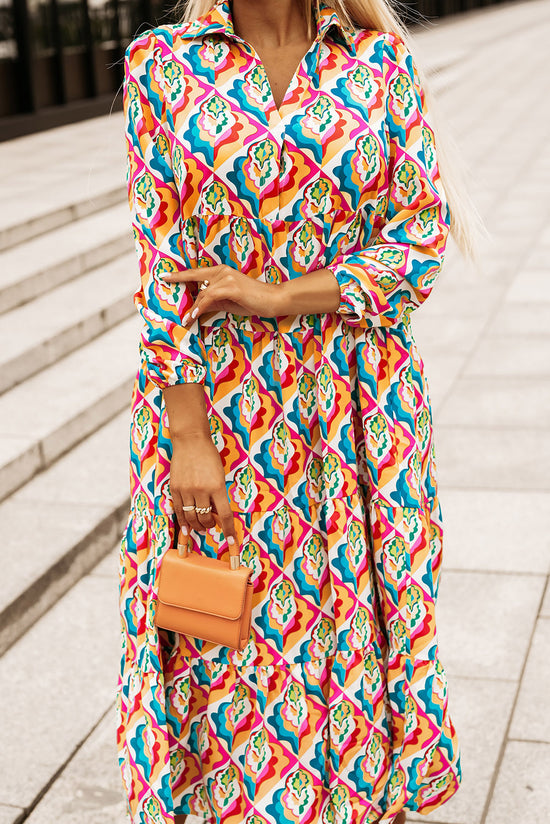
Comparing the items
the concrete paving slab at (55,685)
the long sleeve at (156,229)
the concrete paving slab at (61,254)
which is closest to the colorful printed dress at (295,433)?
the long sleeve at (156,229)

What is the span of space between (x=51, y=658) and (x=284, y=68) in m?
2.13

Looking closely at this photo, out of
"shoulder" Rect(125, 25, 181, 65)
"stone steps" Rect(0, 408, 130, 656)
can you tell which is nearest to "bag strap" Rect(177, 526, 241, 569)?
"shoulder" Rect(125, 25, 181, 65)

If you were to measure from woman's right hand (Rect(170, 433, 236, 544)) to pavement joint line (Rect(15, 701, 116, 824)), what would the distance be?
3.86 ft

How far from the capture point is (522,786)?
2617 mm

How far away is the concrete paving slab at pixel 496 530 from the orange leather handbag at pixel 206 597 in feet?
6.59

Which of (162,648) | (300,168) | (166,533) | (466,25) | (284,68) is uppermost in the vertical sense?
(284,68)

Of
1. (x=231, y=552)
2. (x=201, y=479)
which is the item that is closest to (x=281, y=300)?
(x=201, y=479)

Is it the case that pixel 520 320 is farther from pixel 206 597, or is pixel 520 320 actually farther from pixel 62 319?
pixel 206 597

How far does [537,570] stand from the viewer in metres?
3.68

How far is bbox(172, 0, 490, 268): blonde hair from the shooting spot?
6.12ft

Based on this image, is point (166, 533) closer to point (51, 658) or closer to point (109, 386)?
point (51, 658)

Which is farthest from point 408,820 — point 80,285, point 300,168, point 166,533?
point 80,285

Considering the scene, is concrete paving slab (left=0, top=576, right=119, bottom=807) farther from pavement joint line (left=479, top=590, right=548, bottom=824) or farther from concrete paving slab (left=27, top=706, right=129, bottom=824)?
pavement joint line (left=479, top=590, right=548, bottom=824)

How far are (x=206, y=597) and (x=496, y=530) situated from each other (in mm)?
2341
